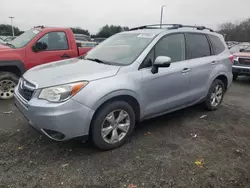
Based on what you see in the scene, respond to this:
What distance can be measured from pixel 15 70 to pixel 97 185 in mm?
4197

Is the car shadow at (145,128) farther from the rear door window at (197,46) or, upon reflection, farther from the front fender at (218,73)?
the rear door window at (197,46)

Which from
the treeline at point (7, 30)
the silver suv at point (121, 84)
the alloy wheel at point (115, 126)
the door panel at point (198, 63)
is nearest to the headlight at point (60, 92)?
the silver suv at point (121, 84)

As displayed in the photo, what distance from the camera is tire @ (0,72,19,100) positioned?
5.52m

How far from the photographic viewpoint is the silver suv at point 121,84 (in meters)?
2.91

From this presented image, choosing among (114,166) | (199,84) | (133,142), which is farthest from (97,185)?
(199,84)

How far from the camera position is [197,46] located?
4.55 metres

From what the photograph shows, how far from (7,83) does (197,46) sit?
14.4ft

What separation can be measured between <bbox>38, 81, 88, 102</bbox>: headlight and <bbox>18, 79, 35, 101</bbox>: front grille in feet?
0.81

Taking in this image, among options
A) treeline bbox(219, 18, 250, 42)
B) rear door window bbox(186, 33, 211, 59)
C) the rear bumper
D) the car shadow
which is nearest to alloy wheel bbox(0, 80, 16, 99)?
the car shadow

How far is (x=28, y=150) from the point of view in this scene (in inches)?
132

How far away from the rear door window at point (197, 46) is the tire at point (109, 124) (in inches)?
67.6

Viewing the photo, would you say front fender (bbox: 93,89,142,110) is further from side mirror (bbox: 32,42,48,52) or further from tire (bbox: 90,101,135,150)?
side mirror (bbox: 32,42,48,52)

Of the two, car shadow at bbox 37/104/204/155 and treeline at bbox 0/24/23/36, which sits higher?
treeline at bbox 0/24/23/36

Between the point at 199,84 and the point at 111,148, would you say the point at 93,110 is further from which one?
the point at 199,84
